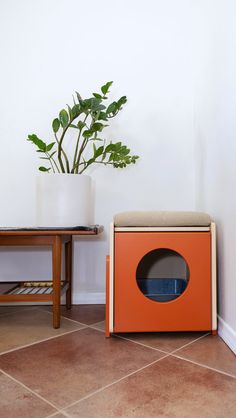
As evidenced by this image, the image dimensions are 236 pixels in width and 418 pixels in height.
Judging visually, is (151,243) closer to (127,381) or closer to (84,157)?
(127,381)

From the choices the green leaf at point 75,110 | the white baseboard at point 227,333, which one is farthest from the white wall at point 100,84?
the white baseboard at point 227,333

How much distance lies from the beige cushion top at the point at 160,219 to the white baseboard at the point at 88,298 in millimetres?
655

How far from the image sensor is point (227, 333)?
1.08 metres

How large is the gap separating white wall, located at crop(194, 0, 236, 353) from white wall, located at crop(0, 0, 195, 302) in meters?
0.18

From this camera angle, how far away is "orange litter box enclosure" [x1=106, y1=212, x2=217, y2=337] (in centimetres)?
112

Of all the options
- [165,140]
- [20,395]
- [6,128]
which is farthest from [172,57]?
[20,395]

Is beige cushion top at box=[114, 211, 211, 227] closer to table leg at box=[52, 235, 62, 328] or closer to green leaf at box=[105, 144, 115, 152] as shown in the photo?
table leg at box=[52, 235, 62, 328]

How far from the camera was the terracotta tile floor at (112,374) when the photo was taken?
702 mm

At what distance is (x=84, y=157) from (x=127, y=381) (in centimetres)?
115

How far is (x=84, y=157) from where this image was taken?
5.45ft

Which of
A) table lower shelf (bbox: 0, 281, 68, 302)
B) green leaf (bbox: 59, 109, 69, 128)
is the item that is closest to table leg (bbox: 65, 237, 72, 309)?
table lower shelf (bbox: 0, 281, 68, 302)

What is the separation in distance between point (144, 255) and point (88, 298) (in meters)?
0.63

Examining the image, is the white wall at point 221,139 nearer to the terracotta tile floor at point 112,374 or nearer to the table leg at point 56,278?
the terracotta tile floor at point 112,374

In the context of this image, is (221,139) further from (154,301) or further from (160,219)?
(154,301)
